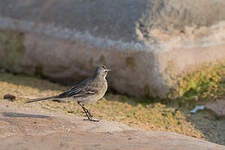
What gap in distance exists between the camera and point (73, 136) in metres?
5.38

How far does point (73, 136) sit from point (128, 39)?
11.6 ft

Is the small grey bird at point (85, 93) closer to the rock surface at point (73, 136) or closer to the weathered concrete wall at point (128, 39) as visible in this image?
the rock surface at point (73, 136)

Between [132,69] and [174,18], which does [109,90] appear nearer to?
[132,69]

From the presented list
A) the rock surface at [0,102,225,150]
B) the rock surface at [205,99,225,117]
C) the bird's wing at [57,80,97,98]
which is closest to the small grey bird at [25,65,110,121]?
the bird's wing at [57,80,97,98]

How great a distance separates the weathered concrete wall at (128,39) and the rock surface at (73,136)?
257 cm

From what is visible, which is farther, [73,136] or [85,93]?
[85,93]

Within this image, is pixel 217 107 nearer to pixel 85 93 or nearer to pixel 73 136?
pixel 85 93

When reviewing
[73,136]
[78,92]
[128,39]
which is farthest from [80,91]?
[128,39]

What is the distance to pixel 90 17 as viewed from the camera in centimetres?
906

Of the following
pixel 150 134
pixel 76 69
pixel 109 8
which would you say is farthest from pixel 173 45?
pixel 150 134

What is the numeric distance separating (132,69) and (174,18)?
138 centimetres

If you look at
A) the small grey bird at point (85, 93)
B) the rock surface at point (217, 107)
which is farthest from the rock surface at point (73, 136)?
the rock surface at point (217, 107)

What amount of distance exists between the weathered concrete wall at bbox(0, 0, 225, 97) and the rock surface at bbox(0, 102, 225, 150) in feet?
8.42

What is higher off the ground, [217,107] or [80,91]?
[80,91]
